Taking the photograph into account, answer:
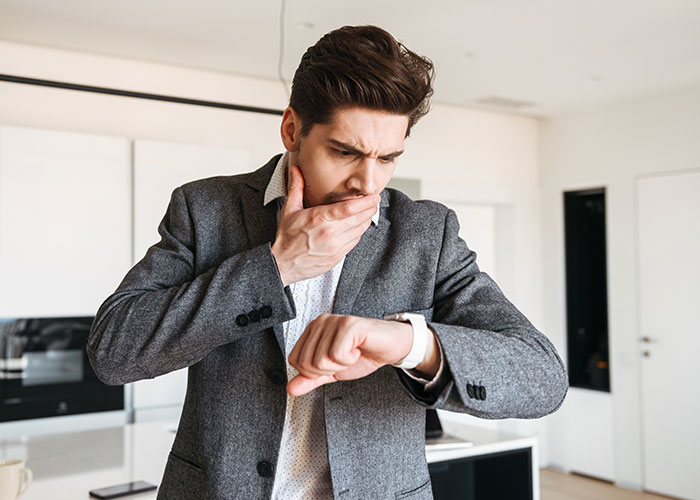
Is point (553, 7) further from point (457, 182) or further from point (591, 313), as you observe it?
point (591, 313)

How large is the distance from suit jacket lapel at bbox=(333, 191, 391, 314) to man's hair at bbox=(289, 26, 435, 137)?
0.20 m

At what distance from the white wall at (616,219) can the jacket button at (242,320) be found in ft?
16.4

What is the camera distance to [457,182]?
5.88 metres

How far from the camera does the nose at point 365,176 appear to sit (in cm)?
110

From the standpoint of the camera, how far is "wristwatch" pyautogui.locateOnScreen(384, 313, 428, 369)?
38.1 inches

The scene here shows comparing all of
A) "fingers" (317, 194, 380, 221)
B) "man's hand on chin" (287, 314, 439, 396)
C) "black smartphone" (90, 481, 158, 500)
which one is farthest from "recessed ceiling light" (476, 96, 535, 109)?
"man's hand on chin" (287, 314, 439, 396)

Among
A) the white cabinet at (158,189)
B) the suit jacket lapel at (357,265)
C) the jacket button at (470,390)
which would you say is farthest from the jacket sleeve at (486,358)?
the white cabinet at (158,189)

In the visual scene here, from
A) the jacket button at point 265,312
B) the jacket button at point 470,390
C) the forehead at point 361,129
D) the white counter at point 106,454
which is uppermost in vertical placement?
the forehead at point 361,129

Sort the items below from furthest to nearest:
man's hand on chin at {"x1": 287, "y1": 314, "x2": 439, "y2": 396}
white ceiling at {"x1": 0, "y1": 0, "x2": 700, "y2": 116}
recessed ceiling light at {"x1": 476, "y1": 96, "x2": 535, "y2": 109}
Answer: recessed ceiling light at {"x1": 476, "y1": 96, "x2": 535, "y2": 109}, white ceiling at {"x1": 0, "y1": 0, "x2": 700, "y2": 116}, man's hand on chin at {"x1": 287, "y1": 314, "x2": 439, "y2": 396}

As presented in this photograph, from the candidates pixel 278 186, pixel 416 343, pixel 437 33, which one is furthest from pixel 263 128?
pixel 416 343

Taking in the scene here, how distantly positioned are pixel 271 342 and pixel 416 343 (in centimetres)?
26

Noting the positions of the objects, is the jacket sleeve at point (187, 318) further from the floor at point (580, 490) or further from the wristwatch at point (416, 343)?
the floor at point (580, 490)

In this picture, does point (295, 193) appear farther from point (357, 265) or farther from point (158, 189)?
point (158, 189)

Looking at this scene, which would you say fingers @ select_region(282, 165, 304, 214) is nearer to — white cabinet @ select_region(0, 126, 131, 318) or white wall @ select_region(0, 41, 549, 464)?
white cabinet @ select_region(0, 126, 131, 318)
